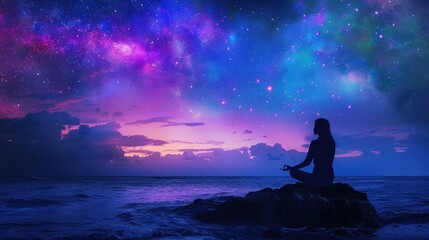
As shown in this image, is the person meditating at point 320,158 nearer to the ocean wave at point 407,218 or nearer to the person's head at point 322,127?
the person's head at point 322,127

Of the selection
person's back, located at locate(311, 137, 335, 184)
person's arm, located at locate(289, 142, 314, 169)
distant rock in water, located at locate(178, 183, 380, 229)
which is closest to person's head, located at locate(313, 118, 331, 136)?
person's back, located at locate(311, 137, 335, 184)

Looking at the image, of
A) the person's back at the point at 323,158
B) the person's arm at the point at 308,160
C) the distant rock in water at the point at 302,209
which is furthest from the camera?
the person's arm at the point at 308,160

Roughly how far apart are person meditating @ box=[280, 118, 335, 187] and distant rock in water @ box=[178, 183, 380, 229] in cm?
49

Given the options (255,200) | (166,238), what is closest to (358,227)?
(255,200)

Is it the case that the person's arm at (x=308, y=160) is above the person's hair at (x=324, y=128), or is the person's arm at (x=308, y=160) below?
below

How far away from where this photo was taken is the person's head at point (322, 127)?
425 inches

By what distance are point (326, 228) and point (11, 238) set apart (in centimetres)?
840

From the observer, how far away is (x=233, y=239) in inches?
310

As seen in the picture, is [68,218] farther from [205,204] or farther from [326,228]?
[326,228]

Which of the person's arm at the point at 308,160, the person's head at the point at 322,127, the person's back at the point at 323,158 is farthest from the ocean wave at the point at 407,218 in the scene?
the person's head at the point at 322,127

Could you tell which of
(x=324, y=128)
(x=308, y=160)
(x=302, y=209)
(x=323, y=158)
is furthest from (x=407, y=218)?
(x=302, y=209)

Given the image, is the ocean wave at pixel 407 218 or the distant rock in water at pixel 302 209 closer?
the distant rock in water at pixel 302 209

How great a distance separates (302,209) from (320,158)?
1990 millimetres

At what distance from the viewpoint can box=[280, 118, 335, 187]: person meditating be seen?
10.8 m
